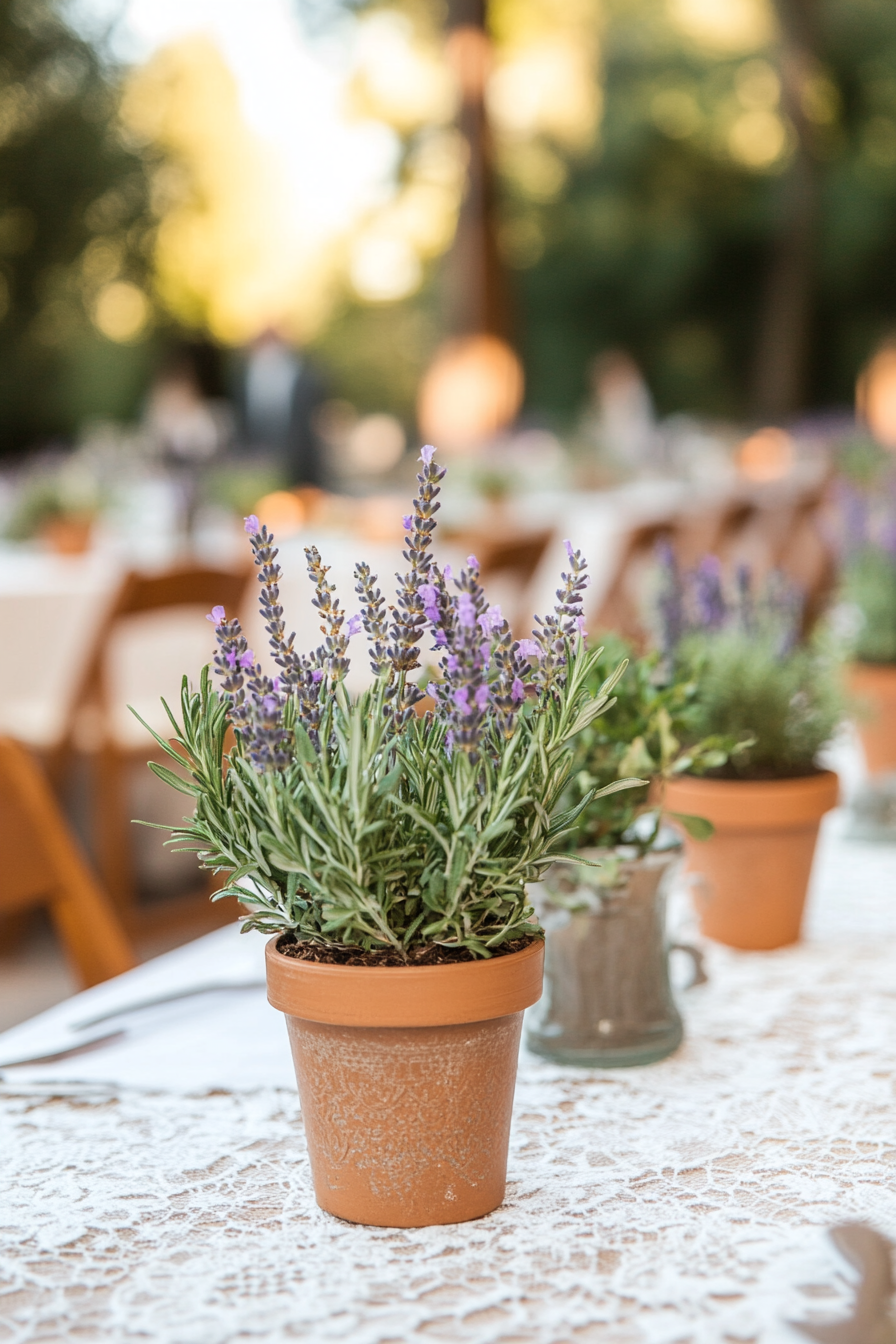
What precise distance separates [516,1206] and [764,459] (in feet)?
24.4

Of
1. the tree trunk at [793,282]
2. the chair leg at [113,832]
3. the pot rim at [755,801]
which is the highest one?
the tree trunk at [793,282]

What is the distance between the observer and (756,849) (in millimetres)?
1105

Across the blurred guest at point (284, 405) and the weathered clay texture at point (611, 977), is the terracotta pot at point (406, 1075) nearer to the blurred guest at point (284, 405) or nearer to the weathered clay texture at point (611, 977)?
the weathered clay texture at point (611, 977)

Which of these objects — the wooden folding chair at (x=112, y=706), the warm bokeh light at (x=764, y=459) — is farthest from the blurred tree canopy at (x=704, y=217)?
the wooden folding chair at (x=112, y=706)

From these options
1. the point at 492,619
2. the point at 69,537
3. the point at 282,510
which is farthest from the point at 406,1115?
the point at 282,510

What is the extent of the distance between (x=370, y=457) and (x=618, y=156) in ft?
22.8

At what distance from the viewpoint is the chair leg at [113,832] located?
3.32m

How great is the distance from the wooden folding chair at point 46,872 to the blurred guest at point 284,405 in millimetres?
5588

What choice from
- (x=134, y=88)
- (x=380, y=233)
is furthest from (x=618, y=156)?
(x=134, y=88)

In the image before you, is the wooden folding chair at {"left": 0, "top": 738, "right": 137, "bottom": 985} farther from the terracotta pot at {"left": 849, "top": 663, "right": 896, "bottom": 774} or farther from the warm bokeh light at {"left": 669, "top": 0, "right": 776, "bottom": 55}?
the warm bokeh light at {"left": 669, "top": 0, "right": 776, "bottom": 55}

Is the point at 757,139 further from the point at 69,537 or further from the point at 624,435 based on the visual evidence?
the point at 69,537

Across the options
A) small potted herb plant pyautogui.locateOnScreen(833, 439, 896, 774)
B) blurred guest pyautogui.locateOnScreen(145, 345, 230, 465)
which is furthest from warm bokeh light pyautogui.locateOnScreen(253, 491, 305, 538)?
small potted herb plant pyautogui.locateOnScreen(833, 439, 896, 774)

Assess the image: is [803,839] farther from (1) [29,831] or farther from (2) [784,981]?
(1) [29,831]

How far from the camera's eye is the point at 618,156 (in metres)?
18.0
